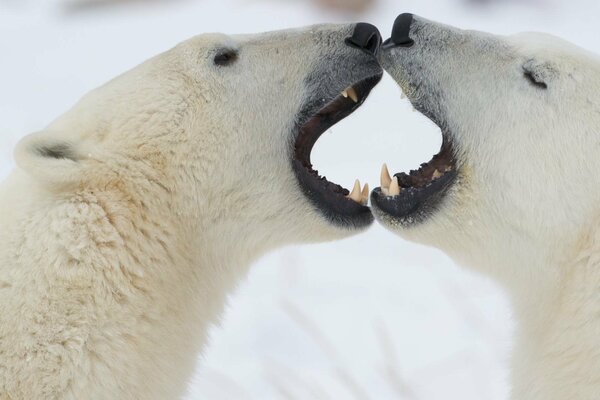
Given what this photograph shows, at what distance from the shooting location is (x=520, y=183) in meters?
3.21

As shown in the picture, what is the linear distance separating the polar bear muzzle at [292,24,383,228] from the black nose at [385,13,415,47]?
0.10m

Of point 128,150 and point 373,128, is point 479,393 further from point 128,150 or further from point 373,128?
point 373,128

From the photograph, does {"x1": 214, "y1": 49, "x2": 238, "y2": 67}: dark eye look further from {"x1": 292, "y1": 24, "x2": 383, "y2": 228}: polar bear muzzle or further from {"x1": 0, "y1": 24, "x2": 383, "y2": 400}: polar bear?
{"x1": 292, "y1": 24, "x2": 383, "y2": 228}: polar bear muzzle

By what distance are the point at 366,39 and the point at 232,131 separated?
58cm

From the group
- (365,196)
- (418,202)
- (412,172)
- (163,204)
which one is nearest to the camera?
(163,204)

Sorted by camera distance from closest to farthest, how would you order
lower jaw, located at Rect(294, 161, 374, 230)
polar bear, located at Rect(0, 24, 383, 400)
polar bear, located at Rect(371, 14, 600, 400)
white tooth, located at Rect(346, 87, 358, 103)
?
polar bear, located at Rect(0, 24, 383, 400) → polar bear, located at Rect(371, 14, 600, 400) → lower jaw, located at Rect(294, 161, 374, 230) → white tooth, located at Rect(346, 87, 358, 103)

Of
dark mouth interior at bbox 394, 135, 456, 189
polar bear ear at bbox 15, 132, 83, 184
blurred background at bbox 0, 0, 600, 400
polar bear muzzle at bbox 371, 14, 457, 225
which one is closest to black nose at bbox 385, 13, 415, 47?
polar bear muzzle at bbox 371, 14, 457, 225

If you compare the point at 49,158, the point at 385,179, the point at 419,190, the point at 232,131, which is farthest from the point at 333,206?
the point at 49,158

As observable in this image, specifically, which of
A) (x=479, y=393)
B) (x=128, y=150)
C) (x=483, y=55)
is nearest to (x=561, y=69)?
(x=483, y=55)

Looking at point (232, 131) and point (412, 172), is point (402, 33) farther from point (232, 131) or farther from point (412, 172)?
point (232, 131)

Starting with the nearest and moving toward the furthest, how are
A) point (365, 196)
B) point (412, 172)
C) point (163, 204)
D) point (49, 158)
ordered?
point (49, 158) → point (163, 204) → point (412, 172) → point (365, 196)

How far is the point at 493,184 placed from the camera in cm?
327

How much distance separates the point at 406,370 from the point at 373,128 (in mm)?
4318

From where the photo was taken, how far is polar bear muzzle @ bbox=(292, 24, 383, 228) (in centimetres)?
348
